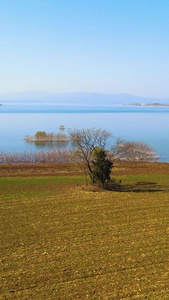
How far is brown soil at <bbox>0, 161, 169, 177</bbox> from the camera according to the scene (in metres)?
32.1

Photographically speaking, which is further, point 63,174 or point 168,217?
point 63,174

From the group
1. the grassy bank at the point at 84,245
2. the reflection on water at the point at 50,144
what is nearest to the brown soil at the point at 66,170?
the grassy bank at the point at 84,245

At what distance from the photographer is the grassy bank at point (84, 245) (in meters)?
9.45

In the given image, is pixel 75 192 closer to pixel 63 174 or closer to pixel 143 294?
pixel 63 174

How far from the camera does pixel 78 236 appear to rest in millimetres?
13734

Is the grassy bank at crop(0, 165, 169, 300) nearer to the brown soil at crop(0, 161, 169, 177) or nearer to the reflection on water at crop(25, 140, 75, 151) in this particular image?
the brown soil at crop(0, 161, 169, 177)

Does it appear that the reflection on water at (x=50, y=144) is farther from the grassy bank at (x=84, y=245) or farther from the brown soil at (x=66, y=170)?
the grassy bank at (x=84, y=245)

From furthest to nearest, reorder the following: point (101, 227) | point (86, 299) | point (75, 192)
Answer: point (75, 192), point (101, 227), point (86, 299)

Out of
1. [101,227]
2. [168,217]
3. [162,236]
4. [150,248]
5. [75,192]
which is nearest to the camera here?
[150,248]

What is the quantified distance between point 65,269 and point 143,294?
A: 286 cm

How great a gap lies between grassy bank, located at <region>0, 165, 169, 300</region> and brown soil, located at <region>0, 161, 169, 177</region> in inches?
364

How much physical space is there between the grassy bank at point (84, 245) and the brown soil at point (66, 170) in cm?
926

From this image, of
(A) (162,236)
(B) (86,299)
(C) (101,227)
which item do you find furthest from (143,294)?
(C) (101,227)

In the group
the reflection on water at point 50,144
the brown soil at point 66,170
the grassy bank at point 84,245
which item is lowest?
the brown soil at point 66,170
